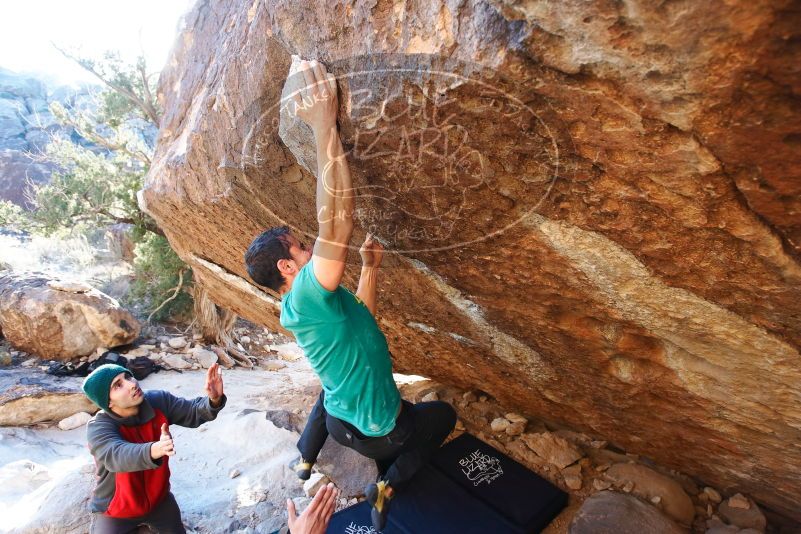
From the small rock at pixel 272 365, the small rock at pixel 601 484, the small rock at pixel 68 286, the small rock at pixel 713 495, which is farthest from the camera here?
the small rock at pixel 272 365

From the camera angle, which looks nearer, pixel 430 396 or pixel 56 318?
pixel 430 396

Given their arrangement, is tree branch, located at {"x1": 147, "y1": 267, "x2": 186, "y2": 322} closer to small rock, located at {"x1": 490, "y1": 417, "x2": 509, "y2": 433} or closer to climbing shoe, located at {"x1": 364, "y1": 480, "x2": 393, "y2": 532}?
small rock, located at {"x1": 490, "y1": 417, "x2": 509, "y2": 433}

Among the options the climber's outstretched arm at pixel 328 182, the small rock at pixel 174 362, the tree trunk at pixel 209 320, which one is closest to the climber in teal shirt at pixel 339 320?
the climber's outstretched arm at pixel 328 182

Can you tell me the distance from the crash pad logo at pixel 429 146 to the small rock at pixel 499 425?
5.31 feet

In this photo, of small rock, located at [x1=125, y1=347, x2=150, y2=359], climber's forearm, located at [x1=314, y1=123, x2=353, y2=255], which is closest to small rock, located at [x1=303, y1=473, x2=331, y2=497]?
climber's forearm, located at [x1=314, y1=123, x2=353, y2=255]

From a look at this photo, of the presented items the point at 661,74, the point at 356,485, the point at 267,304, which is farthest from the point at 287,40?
the point at 267,304

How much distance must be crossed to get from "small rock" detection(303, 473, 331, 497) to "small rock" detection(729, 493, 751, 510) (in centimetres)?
227

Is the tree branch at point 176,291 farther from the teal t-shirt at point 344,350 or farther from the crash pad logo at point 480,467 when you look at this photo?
the teal t-shirt at point 344,350

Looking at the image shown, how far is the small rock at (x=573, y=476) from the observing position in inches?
111

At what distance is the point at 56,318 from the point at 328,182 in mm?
6228

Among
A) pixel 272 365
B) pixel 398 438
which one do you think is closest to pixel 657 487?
pixel 398 438

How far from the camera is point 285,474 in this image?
3361 millimetres

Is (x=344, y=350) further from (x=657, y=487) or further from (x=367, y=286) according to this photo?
(x=657, y=487)

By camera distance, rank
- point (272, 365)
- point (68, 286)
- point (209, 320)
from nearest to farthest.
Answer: point (68, 286)
point (209, 320)
point (272, 365)
